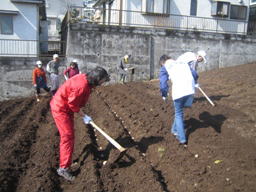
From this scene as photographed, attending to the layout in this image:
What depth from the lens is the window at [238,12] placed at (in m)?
20.6

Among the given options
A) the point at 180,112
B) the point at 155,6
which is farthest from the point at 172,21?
the point at 180,112

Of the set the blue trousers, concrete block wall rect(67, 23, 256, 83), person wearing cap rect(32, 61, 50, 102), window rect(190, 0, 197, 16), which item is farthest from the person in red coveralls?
window rect(190, 0, 197, 16)

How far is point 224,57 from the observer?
1783cm

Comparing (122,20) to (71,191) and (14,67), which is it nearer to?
(14,67)

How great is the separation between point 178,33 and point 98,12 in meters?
10.2

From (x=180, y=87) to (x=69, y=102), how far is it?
7.15 ft

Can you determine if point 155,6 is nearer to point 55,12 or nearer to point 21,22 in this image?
point 21,22

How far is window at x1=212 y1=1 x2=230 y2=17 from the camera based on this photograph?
19678mm

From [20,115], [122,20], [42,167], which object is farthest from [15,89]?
[42,167]

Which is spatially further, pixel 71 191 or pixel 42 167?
pixel 42 167

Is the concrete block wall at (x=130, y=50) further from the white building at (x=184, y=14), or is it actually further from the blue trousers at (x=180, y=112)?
the blue trousers at (x=180, y=112)

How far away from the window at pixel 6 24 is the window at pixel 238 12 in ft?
48.3

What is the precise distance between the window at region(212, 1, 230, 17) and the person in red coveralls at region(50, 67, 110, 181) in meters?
17.0

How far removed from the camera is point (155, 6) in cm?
1808
